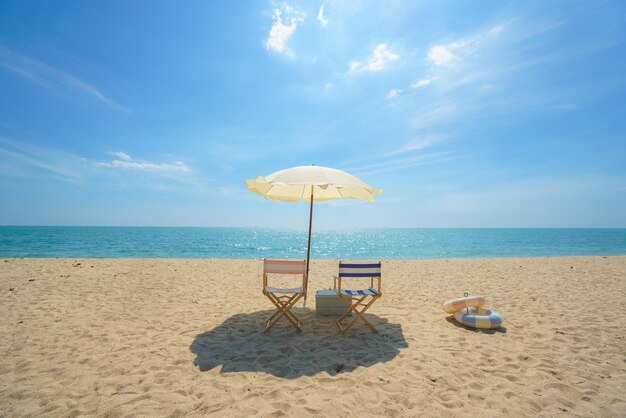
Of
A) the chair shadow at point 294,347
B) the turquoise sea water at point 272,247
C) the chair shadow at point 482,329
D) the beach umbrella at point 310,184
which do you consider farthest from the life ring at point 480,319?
the turquoise sea water at point 272,247

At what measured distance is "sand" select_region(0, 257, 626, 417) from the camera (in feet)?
8.69

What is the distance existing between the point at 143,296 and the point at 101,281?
2.54 meters

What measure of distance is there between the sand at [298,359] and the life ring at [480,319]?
15cm

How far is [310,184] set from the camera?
175 inches

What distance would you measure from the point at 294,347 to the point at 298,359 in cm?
37

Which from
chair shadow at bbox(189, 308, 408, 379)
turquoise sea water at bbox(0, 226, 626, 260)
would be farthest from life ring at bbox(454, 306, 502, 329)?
turquoise sea water at bbox(0, 226, 626, 260)

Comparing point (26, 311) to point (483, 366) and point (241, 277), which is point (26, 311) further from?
point (483, 366)

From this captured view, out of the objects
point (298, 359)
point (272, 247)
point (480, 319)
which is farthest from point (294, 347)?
point (272, 247)

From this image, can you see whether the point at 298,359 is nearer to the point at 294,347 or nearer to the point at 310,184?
the point at 294,347

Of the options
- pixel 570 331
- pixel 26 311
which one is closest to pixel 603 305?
pixel 570 331

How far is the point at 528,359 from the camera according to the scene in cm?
354

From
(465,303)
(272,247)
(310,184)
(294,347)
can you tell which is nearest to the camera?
(294,347)

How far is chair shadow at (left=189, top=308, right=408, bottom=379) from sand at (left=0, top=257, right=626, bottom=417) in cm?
2

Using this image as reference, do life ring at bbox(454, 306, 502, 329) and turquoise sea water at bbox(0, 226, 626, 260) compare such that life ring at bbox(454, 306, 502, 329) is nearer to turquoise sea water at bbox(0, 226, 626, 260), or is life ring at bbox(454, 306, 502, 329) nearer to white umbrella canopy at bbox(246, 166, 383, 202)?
white umbrella canopy at bbox(246, 166, 383, 202)
